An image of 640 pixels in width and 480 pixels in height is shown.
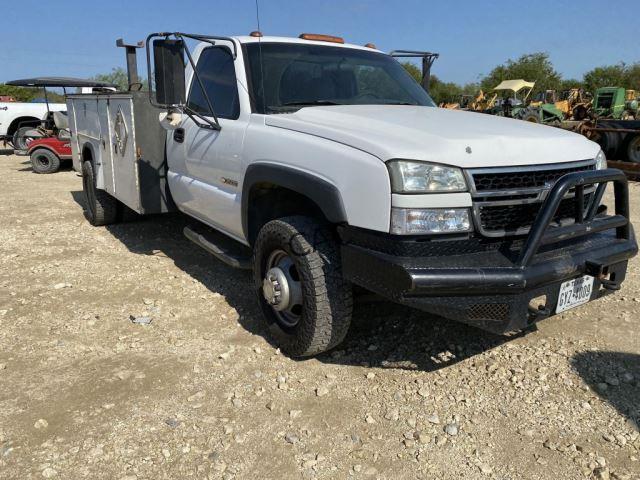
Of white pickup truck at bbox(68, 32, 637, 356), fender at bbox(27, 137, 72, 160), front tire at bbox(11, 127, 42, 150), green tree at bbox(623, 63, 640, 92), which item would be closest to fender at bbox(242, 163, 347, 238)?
white pickup truck at bbox(68, 32, 637, 356)

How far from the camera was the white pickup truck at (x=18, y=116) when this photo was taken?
16438mm

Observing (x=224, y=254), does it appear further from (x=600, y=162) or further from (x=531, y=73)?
(x=531, y=73)

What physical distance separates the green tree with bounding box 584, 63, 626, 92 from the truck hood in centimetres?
5653

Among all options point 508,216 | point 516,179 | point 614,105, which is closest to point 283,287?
point 508,216

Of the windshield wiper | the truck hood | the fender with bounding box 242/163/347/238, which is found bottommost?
the fender with bounding box 242/163/347/238

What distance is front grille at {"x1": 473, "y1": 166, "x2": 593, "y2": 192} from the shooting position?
2.69 metres

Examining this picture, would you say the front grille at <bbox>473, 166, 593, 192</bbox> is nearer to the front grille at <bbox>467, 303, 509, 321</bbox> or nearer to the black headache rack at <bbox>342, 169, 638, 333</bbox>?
the black headache rack at <bbox>342, 169, 638, 333</bbox>

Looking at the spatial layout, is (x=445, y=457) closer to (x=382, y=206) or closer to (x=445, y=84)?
(x=382, y=206)

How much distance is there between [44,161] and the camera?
12.6m

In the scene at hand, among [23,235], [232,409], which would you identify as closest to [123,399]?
[232,409]

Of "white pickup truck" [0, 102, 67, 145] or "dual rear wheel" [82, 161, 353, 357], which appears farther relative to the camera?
"white pickup truck" [0, 102, 67, 145]

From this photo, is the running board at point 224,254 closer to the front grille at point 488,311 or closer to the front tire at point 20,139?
the front grille at point 488,311

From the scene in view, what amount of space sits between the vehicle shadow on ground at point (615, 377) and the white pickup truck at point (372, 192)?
54 centimetres

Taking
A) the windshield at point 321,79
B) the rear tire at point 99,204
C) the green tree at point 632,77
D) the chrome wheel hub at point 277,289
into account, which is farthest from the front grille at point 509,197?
the green tree at point 632,77
